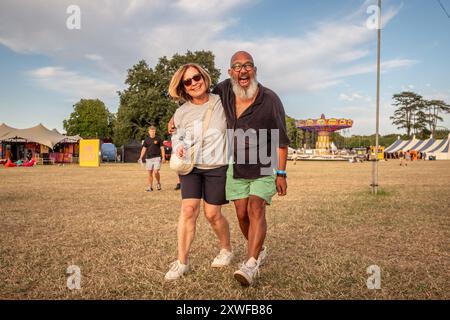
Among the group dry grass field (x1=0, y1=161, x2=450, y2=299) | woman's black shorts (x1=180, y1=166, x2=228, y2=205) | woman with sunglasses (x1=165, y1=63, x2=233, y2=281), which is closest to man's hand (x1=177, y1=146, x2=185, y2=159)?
woman with sunglasses (x1=165, y1=63, x2=233, y2=281)

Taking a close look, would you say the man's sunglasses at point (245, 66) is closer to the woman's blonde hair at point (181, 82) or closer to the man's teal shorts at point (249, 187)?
the woman's blonde hair at point (181, 82)

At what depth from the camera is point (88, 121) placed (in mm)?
74000

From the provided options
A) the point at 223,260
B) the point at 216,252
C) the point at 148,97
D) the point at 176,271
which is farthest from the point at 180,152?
the point at 148,97

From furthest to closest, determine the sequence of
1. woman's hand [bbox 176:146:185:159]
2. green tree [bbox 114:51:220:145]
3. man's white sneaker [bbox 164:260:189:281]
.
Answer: green tree [bbox 114:51:220:145], woman's hand [bbox 176:146:185:159], man's white sneaker [bbox 164:260:189:281]

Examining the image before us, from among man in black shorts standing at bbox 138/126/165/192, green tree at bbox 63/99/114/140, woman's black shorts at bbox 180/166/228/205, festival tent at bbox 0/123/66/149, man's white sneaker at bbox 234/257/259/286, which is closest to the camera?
man's white sneaker at bbox 234/257/259/286

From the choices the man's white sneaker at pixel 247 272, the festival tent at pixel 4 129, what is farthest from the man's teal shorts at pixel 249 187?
the festival tent at pixel 4 129

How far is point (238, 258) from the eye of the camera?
163 inches

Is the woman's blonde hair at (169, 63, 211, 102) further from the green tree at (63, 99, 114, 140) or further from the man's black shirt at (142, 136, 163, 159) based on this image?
the green tree at (63, 99, 114, 140)

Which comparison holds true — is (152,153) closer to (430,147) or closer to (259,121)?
(259,121)

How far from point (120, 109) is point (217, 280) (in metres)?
44.6

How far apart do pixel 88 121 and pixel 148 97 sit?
115 feet

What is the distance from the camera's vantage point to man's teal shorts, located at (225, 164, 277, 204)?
3480mm

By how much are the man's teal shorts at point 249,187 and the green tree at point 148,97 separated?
39.7 meters

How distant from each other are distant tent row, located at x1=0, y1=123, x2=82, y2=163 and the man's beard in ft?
119
